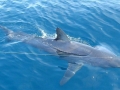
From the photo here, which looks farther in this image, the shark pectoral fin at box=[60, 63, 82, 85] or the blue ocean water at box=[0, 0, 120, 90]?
the blue ocean water at box=[0, 0, 120, 90]

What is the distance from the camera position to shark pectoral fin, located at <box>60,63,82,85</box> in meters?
9.56

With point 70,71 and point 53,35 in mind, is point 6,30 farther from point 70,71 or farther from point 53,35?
point 70,71

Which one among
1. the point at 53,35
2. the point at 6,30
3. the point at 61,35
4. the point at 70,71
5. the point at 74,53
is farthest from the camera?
the point at 53,35

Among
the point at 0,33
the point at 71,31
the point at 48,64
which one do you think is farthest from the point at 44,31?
the point at 48,64

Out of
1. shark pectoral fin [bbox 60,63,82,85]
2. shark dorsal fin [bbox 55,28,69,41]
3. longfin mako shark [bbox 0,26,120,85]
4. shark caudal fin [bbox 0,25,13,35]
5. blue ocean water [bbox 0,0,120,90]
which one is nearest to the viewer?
shark pectoral fin [bbox 60,63,82,85]

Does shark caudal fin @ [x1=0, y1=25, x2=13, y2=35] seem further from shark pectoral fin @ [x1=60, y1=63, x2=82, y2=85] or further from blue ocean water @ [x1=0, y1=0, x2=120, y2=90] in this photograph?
shark pectoral fin @ [x1=60, y1=63, x2=82, y2=85]

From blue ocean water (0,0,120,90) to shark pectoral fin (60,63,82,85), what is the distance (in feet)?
0.58

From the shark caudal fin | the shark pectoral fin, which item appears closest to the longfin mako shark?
the shark pectoral fin

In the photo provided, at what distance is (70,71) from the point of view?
10.2 meters

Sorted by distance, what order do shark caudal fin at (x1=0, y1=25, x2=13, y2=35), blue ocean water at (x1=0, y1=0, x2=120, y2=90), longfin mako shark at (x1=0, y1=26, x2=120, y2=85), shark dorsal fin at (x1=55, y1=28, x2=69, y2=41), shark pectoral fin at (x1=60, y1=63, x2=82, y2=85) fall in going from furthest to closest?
shark caudal fin at (x1=0, y1=25, x2=13, y2=35) < shark dorsal fin at (x1=55, y1=28, x2=69, y2=41) < longfin mako shark at (x1=0, y1=26, x2=120, y2=85) < blue ocean water at (x1=0, y1=0, x2=120, y2=90) < shark pectoral fin at (x1=60, y1=63, x2=82, y2=85)

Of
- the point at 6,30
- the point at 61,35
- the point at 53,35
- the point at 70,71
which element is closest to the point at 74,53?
the point at 61,35

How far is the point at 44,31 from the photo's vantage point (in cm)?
1402

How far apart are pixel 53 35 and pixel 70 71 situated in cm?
393

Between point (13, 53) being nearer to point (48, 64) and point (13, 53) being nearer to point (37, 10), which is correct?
point (48, 64)
